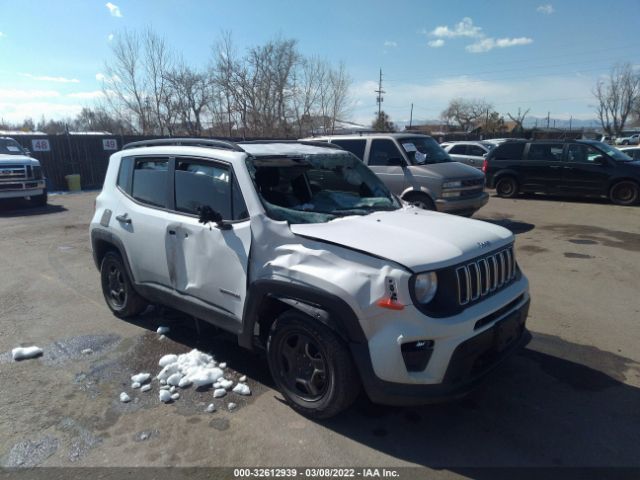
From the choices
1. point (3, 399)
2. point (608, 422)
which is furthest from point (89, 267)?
point (608, 422)

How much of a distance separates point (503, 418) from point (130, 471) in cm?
251

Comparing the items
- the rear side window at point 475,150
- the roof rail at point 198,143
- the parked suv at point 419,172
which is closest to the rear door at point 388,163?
the parked suv at point 419,172

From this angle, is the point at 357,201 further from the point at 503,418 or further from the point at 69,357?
the point at 69,357

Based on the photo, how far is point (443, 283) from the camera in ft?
9.67

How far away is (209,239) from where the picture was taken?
3.77m

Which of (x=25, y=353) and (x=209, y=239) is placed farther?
(x=25, y=353)

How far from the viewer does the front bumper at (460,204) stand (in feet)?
29.7

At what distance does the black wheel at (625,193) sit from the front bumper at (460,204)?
586 centimetres

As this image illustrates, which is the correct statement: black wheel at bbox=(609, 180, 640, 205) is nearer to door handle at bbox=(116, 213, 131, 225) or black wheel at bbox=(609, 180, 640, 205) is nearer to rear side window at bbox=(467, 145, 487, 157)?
rear side window at bbox=(467, 145, 487, 157)

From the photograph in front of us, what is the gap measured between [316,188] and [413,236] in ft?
4.08

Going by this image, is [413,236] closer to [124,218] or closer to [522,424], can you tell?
[522,424]

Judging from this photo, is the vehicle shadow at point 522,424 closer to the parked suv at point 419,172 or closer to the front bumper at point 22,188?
the parked suv at point 419,172

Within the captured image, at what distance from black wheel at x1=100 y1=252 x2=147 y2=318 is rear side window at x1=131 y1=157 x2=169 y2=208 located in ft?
2.80

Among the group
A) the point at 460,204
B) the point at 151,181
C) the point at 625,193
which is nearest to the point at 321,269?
the point at 151,181
